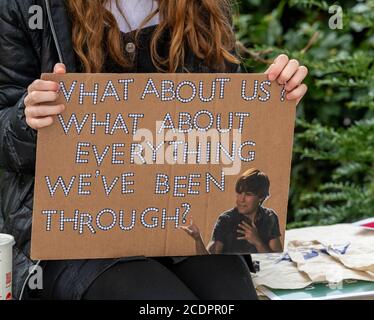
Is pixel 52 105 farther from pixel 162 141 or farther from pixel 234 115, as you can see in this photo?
pixel 234 115

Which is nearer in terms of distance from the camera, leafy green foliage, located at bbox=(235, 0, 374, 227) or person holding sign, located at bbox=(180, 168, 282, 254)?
person holding sign, located at bbox=(180, 168, 282, 254)

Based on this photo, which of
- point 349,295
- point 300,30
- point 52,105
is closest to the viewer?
point 52,105

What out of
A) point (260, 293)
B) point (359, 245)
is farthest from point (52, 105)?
point (359, 245)

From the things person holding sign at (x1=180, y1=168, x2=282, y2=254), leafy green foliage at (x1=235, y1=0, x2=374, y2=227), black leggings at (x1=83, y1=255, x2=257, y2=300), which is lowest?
black leggings at (x1=83, y1=255, x2=257, y2=300)

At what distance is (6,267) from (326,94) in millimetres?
1770

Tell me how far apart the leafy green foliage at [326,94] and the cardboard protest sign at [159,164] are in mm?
1040

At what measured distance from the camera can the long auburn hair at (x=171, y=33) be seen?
1734 mm

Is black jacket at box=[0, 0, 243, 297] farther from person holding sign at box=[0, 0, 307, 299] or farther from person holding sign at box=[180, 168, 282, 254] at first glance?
person holding sign at box=[180, 168, 282, 254]

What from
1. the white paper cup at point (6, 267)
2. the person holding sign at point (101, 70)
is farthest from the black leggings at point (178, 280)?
the white paper cup at point (6, 267)

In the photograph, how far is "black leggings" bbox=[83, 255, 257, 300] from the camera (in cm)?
159

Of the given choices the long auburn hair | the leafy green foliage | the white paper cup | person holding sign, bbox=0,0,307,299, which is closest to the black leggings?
person holding sign, bbox=0,0,307,299

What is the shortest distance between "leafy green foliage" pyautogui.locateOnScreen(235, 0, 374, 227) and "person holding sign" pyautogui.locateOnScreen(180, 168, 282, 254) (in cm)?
105

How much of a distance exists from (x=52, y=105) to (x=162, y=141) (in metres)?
0.23
